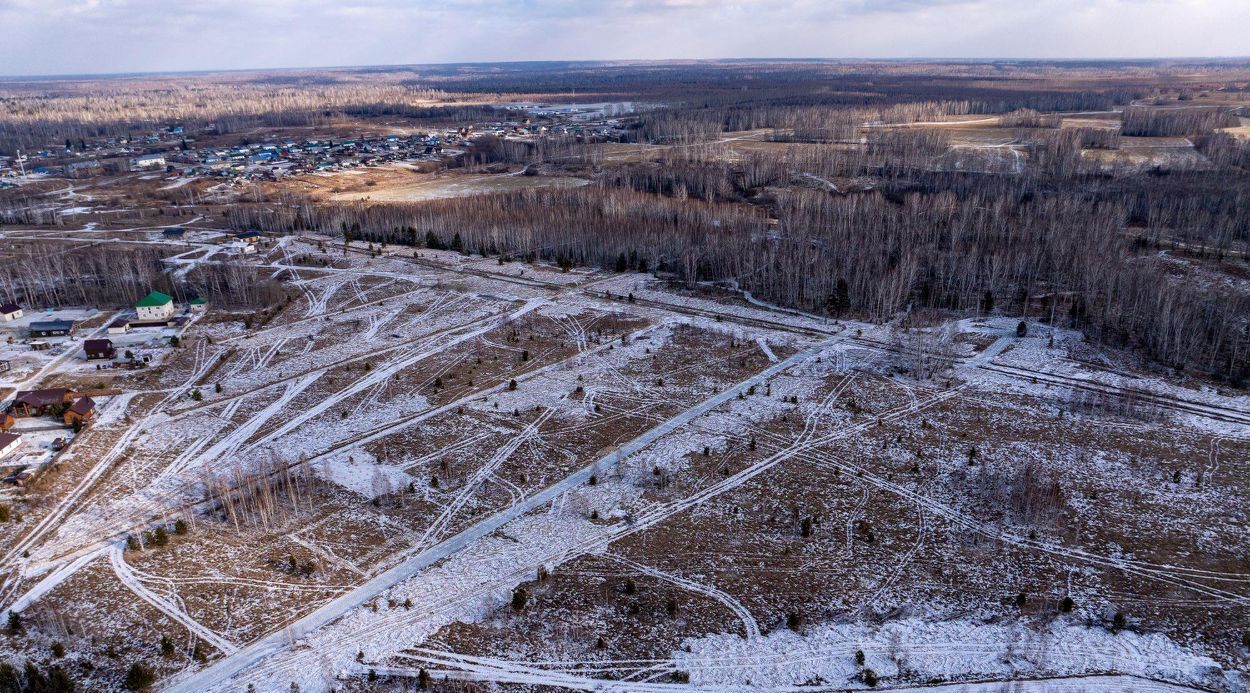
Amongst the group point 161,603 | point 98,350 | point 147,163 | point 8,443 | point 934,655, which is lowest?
point 934,655

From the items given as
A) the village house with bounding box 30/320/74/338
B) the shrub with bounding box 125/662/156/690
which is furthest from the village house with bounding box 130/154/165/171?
the shrub with bounding box 125/662/156/690

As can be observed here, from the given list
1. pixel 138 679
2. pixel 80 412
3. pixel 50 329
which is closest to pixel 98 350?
pixel 50 329

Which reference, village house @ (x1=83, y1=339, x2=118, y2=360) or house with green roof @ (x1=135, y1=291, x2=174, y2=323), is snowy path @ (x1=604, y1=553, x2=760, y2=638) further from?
house with green roof @ (x1=135, y1=291, x2=174, y2=323)

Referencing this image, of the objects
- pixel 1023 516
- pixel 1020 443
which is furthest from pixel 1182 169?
pixel 1023 516

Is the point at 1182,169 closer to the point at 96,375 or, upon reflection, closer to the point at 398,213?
the point at 398,213

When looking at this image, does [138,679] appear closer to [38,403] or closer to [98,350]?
[38,403]
